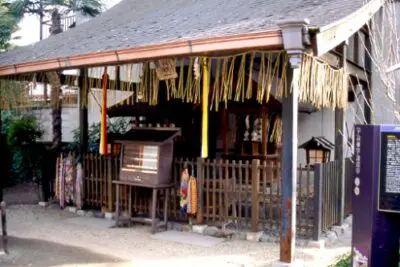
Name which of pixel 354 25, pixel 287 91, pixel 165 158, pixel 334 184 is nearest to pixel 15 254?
pixel 165 158

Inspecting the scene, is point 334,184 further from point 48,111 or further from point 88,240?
point 48,111

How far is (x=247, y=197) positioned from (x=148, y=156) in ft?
6.50

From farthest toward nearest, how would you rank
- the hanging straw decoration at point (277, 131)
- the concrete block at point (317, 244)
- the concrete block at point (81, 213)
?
the hanging straw decoration at point (277, 131) < the concrete block at point (81, 213) < the concrete block at point (317, 244)

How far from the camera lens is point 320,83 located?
6.43m

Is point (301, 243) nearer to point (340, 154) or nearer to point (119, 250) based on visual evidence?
point (340, 154)

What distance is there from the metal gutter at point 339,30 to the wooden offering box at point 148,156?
3.45m

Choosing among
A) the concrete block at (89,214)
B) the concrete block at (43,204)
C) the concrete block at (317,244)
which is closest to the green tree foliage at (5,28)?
the concrete block at (43,204)

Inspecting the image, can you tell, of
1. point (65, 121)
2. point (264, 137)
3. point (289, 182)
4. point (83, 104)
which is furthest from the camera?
point (65, 121)

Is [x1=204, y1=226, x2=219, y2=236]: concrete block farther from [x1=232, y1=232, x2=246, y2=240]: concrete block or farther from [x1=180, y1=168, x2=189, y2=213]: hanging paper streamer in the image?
[x1=180, y1=168, x2=189, y2=213]: hanging paper streamer

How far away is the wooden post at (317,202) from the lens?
7.14 metres

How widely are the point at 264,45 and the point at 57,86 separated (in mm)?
5591

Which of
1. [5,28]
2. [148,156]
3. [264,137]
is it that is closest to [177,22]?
[148,156]

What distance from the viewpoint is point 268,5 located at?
8.20 meters

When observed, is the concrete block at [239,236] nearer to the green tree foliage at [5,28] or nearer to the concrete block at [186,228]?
the concrete block at [186,228]
